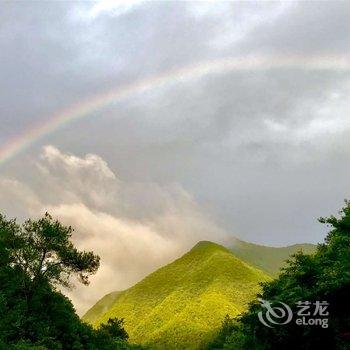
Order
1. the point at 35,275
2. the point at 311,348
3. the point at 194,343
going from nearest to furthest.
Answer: the point at 311,348, the point at 35,275, the point at 194,343

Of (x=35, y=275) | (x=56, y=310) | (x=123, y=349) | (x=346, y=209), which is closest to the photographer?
(x=346, y=209)

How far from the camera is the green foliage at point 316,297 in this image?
27.3 m

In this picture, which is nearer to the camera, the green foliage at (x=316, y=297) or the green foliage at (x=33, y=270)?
the green foliage at (x=316, y=297)

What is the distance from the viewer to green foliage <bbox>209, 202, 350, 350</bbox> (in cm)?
2730

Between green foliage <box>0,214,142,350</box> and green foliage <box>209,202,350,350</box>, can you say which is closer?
green foliage <box>209,202,350,350</box>

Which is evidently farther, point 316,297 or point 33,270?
point 33,270

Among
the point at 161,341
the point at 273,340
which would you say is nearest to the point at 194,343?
the point at 161,341

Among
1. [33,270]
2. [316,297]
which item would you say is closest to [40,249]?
[33,270]

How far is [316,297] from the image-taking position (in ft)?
92.7

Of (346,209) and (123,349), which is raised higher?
(346,209)

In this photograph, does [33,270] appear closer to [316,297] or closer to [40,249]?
[40,249]

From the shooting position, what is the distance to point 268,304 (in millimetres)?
31969

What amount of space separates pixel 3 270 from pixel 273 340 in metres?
28.9

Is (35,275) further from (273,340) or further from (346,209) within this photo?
(346,209)
